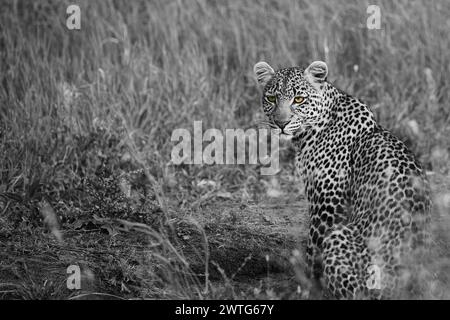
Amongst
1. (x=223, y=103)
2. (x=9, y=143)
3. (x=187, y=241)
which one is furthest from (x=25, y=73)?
(x=187, y=241)

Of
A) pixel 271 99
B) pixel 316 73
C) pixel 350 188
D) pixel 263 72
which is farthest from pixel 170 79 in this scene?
pixel 350 188

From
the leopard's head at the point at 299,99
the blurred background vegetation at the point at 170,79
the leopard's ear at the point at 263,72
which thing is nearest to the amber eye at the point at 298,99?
the leopard's head at the point at 299,99

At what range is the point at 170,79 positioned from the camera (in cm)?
898

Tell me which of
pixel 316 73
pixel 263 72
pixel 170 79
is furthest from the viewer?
pixel 170 79

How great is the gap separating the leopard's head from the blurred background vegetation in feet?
5.17

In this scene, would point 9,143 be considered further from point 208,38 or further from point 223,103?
point 208,38

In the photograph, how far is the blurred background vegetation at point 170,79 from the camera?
798 centimetres

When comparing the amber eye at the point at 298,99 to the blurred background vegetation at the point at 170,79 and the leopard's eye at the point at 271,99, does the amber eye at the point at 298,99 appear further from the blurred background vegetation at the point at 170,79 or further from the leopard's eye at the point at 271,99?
the blurred background vegetation at the point at 170,79

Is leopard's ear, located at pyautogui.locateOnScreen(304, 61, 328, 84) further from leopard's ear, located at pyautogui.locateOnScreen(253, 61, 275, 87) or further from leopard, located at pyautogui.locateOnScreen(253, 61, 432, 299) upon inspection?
leopard's ear, located at pyautogui.locateOnScreen(253, 61, 275, 87)

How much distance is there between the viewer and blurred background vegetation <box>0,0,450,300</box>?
7977 mm

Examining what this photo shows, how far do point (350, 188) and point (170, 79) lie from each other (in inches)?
135

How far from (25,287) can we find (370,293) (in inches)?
95.2

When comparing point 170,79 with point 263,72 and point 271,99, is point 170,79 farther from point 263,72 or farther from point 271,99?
point 271,99

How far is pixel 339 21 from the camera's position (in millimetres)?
10000
